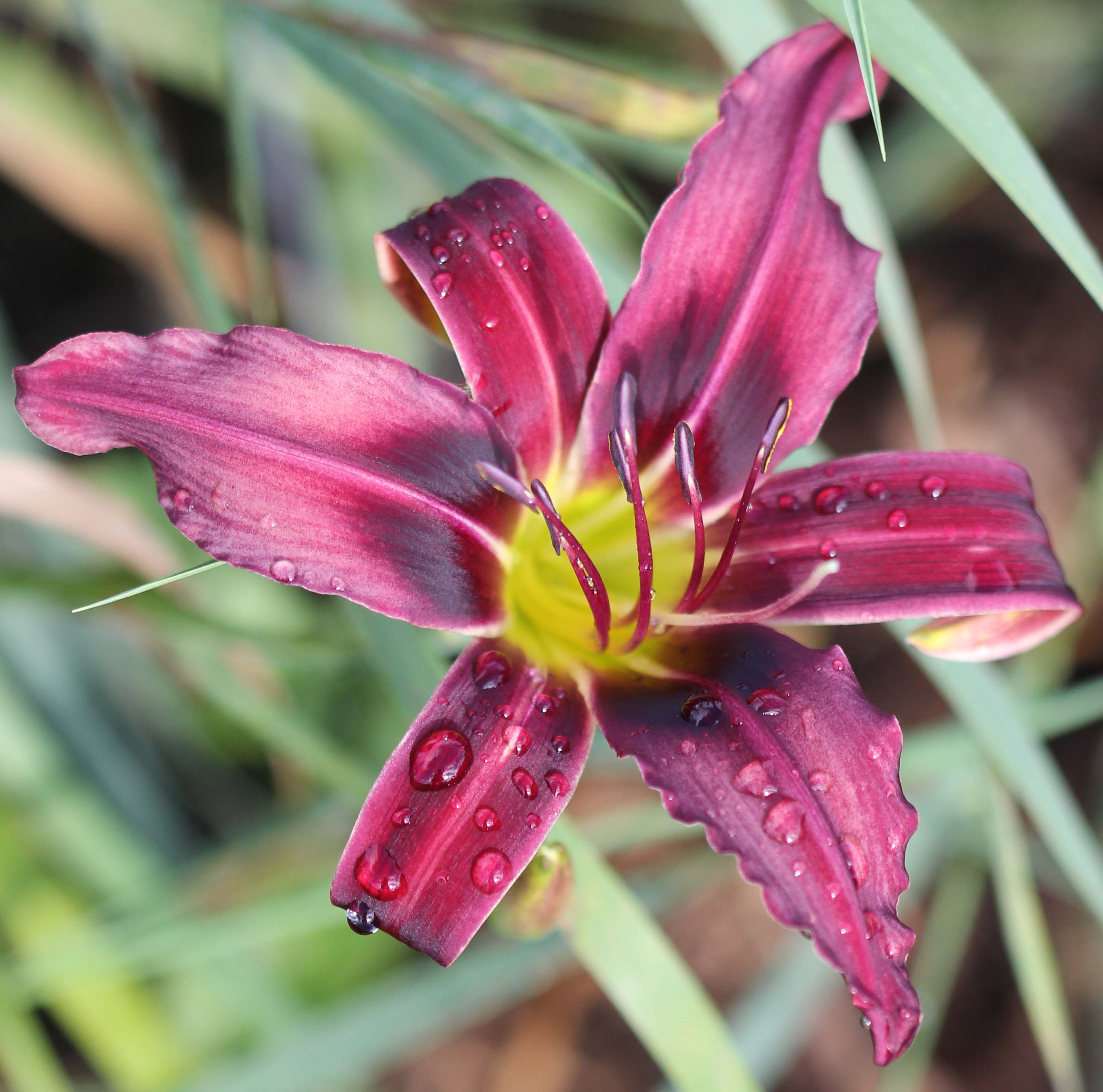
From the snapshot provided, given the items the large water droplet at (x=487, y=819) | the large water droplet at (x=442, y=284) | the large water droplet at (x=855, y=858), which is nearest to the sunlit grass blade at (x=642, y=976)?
the large water droplet at (x=487, y=819)

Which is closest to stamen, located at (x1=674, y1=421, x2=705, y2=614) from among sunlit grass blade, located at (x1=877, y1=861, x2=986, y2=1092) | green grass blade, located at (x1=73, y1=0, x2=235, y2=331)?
green grass blade, located at (x1=73, y1=0, x2=235, y2=331)

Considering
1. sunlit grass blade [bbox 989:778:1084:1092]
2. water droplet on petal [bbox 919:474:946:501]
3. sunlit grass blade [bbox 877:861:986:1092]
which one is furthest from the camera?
sunlit grass blade [bbox 877:861:986:1092]

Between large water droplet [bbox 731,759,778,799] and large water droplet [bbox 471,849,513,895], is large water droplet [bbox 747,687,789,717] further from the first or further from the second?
large water droplet [bbox 471,849,513,895]

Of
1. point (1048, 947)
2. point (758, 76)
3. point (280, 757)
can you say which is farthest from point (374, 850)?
point (1048, 947)

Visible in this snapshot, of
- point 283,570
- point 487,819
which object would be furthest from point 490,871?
point 283,570

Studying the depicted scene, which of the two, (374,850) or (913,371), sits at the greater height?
(913,371)

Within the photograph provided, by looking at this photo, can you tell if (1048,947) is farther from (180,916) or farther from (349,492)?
(349,492)

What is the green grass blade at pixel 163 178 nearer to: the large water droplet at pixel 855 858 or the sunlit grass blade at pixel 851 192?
the sunlit grass blade at pixel 851 192
